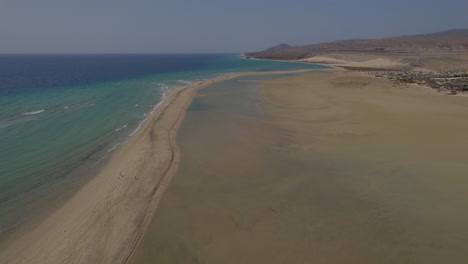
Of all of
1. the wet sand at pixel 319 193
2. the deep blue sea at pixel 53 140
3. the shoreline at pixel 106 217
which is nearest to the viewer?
the wet sand at pixel 319 193

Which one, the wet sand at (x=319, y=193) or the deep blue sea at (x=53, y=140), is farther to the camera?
the deep blue sea at (x=53, y=140)

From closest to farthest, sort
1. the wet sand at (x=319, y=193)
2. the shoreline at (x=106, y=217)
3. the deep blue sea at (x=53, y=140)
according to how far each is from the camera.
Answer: the wet sand at (x=319, y=193), the shoreline at (x=106, y=217), the deep blue sea at (x=53, y=140)

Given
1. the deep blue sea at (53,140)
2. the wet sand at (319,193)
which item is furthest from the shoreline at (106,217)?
the deep blue sea at (53,140)

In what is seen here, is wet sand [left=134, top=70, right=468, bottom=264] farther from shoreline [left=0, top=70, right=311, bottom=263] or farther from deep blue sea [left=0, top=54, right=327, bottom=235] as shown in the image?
deep blue sea [left=0, top=54, right=327, bottom=235]

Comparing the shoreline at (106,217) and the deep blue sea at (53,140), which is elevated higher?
the deep blue sea at (53,140)

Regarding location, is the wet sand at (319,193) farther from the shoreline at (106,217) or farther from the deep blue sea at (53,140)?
the deep blue sea at (53,140)

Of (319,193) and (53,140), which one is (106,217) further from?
(53,140)
